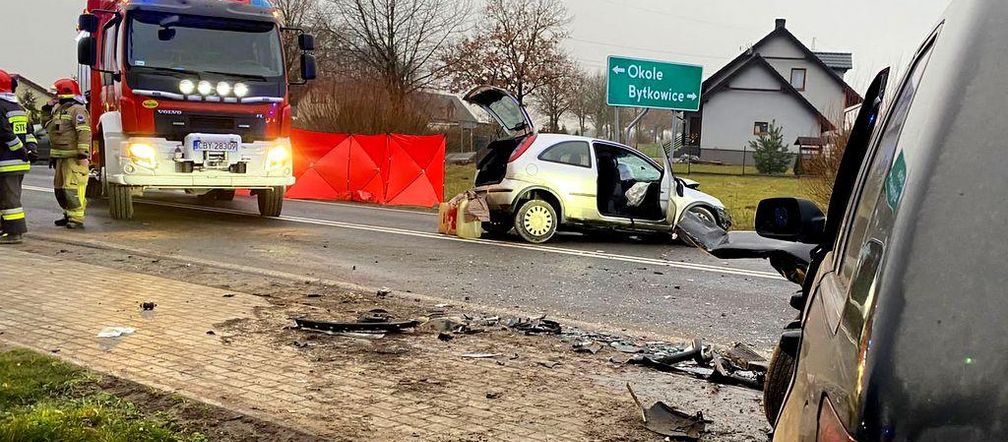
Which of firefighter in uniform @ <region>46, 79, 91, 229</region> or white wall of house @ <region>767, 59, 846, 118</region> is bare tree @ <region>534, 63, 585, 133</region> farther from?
firefighter in uniform @ <region>46, 79, 91, 229</region>

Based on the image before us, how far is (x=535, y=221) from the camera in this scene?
11359mm

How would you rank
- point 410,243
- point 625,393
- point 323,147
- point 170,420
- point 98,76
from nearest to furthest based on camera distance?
1. point 170,420
2. point 625,393
3. point 410,243
4. point 98,76
5. point 323,147

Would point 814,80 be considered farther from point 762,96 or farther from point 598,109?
point 598,109

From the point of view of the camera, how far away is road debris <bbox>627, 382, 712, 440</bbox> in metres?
3.84

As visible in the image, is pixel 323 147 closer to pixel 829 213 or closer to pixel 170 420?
pixel 170 420

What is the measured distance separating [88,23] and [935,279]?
12.7 m

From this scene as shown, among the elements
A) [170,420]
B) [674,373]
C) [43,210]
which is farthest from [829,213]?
[43,210]

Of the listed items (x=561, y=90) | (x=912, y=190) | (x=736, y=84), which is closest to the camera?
(x=912, y=190)

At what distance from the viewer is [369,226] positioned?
13047 mm

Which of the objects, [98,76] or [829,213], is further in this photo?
[98,76]

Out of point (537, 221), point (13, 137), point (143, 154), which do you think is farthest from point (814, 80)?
point (13, 137)

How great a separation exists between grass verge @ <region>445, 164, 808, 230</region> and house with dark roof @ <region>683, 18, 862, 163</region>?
25.9 ft

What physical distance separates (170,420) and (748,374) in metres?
3.33

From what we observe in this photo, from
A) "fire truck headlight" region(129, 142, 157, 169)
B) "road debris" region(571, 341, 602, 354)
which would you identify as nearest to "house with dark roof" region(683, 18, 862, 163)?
"fire truck headlight" region(129, 142, 157, 169)
